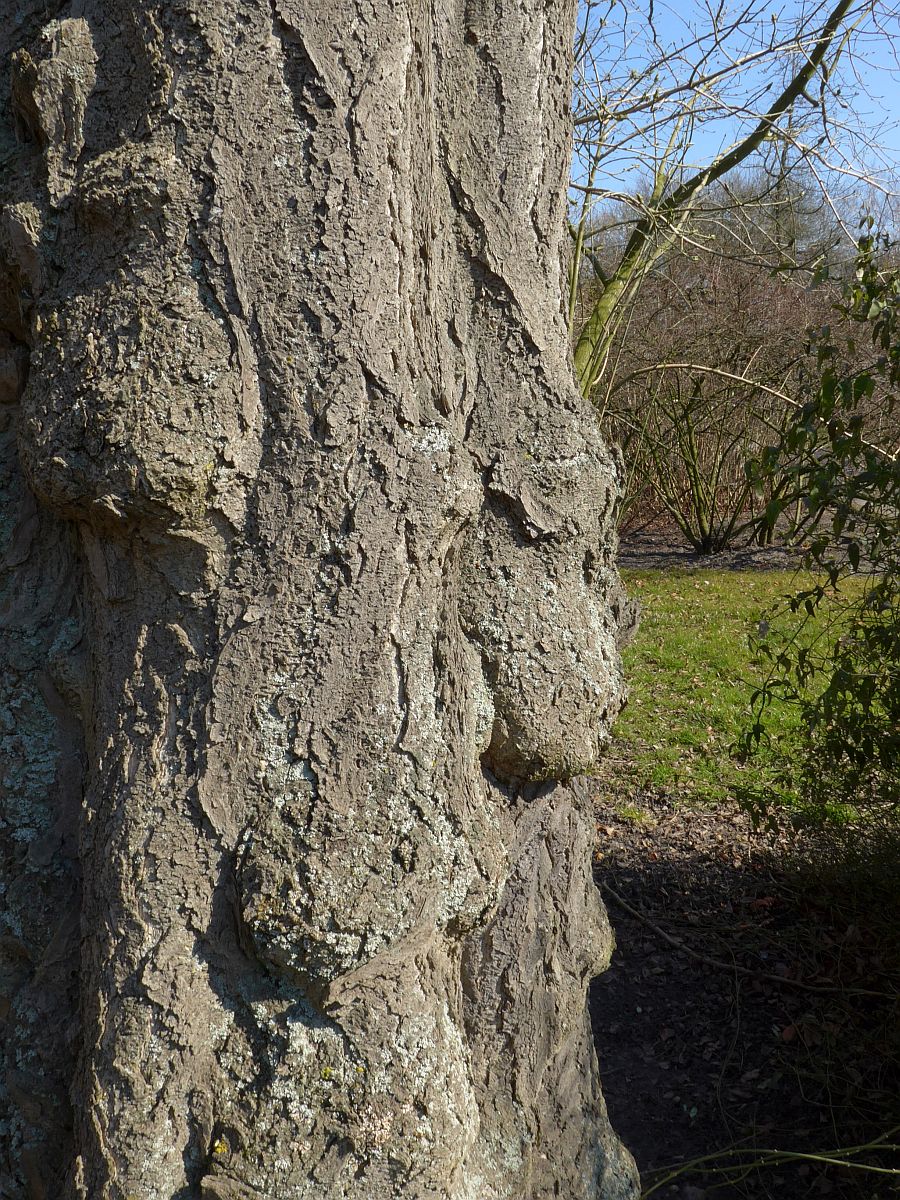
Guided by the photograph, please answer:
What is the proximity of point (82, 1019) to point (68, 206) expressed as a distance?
138 centimetres

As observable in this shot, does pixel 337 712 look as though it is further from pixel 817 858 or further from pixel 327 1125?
pixel 817 858

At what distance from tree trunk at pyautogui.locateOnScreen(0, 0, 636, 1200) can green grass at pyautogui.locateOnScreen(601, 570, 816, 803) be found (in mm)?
2344

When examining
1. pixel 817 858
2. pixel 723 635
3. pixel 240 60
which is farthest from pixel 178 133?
pixel 723 635

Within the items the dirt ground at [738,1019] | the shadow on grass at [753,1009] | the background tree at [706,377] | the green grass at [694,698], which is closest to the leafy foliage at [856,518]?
the green grass at [694,698]

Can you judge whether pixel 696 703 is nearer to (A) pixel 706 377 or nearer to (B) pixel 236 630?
(B) pixel 236 630

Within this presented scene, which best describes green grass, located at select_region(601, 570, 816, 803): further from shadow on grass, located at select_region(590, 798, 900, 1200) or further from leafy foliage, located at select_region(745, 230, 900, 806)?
shadow on grass, located at select_region(590, 798, 900, 1200)

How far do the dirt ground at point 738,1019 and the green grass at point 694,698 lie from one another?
20.4 inches

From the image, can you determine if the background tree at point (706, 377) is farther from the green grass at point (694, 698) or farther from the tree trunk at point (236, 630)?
the tree trunk at point (236, 630)

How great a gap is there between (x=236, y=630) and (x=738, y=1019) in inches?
112

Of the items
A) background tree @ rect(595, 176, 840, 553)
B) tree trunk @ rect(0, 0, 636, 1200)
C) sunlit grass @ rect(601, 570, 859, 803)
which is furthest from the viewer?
background tree @ rect(595, 176, 840, 553)

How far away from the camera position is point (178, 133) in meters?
1.56

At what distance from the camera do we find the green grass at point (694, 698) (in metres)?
5.68

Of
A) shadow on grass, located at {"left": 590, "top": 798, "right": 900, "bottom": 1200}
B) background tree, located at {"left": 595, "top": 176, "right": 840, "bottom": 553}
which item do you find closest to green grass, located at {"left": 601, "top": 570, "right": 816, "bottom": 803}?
shadow on grass, located at {"left": 590, "top": 798, "right": 900, "bottom": 1200}

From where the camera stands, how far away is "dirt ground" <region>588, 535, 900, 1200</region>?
118 inches
